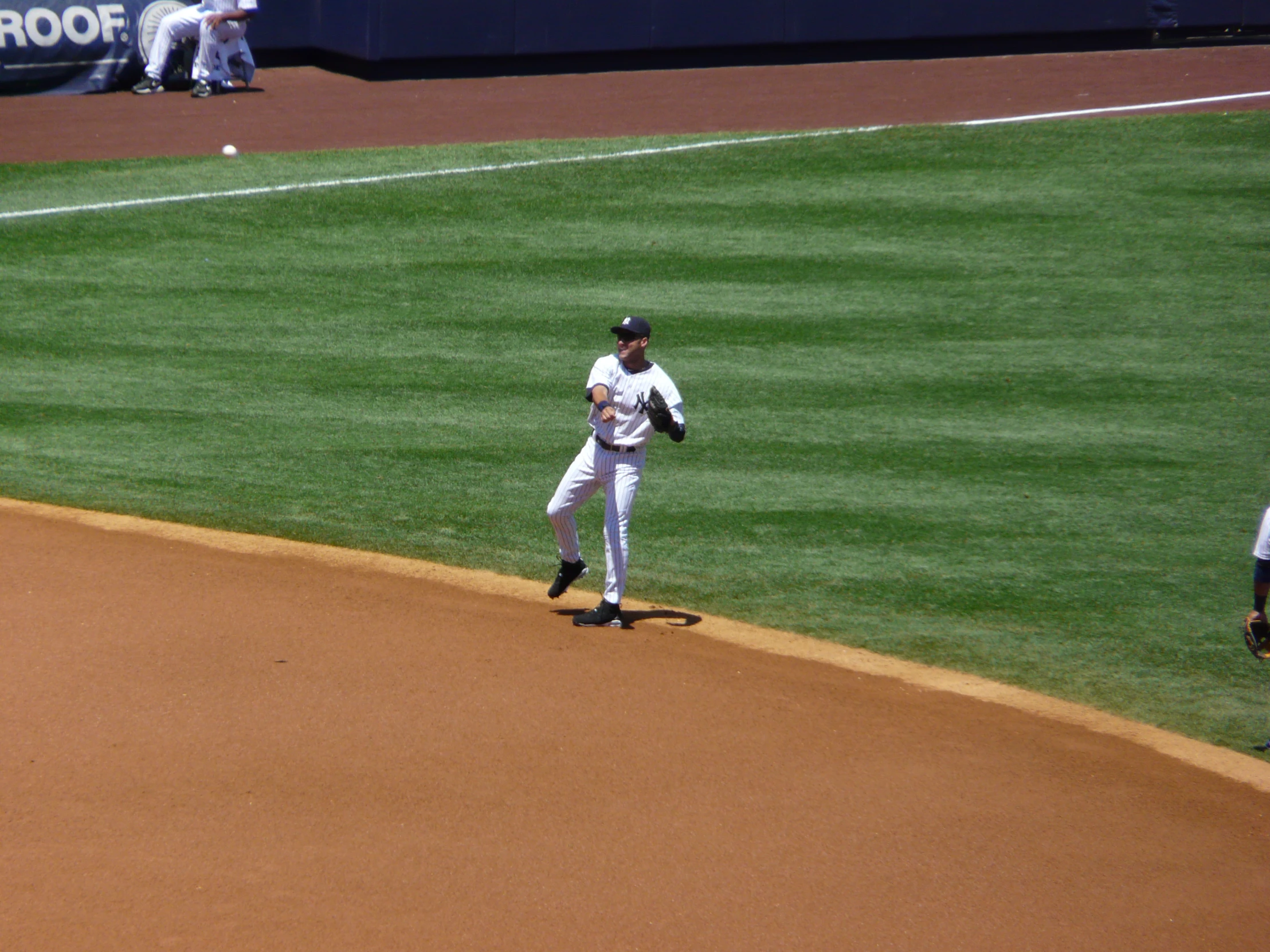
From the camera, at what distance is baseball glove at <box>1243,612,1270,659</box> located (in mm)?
5914

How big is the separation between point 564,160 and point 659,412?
34.6 feet

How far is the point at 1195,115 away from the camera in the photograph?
17.7m

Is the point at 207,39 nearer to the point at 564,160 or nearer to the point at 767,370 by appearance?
the point at 564,160

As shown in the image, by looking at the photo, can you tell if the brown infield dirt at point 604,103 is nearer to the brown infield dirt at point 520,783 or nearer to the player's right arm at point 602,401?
the brown infield dirt at point 520,783

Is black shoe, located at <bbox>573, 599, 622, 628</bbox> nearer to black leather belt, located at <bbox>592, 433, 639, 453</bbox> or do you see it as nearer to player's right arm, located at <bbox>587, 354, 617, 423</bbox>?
black leather belt, located at <bbox>592, 433, 639, 453</bbox>

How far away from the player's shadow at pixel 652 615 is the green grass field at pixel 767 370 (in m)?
0.24

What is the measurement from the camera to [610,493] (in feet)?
23.2

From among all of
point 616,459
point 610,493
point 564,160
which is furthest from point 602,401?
point 564,160

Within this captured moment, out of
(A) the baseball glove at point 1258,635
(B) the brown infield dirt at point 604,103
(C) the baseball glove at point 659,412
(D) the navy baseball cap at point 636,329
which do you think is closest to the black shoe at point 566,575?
(C) the baseball glove at point 659,412

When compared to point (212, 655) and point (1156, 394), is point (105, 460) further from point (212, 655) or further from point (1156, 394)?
point (1156, 394)

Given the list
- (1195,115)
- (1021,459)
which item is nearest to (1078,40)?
(1195,115)

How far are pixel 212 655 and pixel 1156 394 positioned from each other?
788cm

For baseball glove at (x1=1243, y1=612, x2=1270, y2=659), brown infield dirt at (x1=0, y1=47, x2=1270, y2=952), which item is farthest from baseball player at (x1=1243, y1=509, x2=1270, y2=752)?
brown infield dirt at (x1=0, y1=47, x2=1270, y2=952)

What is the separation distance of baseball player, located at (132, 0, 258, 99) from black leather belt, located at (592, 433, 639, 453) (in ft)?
41.0
